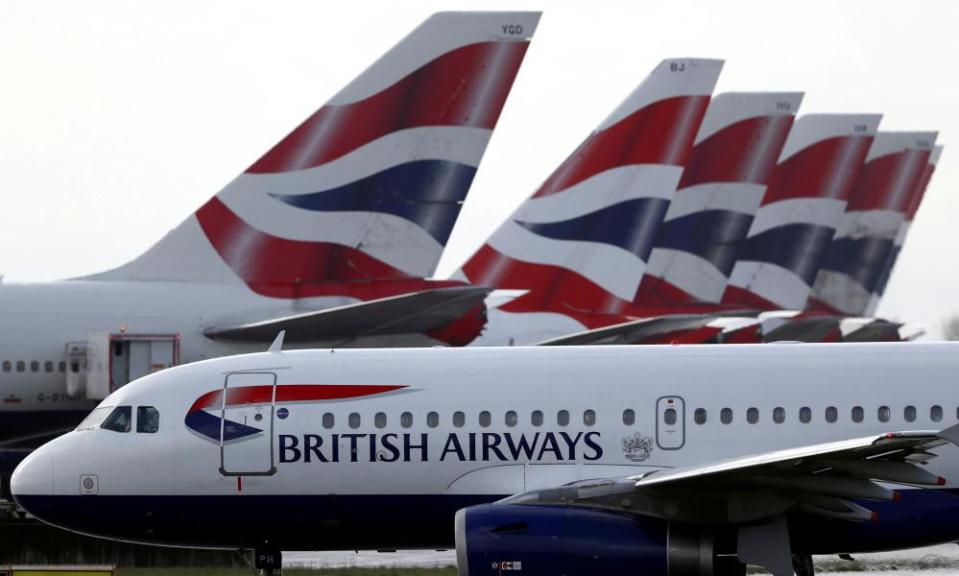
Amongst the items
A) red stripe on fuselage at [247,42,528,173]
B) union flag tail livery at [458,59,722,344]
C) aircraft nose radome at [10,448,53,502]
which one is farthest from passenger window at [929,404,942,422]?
union flag tail livery at [458,59,722,344]

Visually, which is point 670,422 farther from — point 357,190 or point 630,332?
point 630,332

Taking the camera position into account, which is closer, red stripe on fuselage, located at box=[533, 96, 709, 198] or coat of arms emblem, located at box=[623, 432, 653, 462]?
coat of arms emblem, located at box=[623, 432, 653, 462]

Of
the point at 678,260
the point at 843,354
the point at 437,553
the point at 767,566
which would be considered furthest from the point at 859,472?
the point at 678,260

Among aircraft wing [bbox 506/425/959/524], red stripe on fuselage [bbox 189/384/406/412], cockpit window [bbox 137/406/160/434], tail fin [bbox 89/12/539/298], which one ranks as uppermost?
tail fin [bbox 89/12/539/298]

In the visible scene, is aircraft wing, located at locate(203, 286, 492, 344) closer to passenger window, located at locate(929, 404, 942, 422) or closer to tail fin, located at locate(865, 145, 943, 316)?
passenger window, located at locate(929, 404, 942, 422)

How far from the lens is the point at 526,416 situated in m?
19.2

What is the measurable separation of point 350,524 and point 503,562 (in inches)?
99.2

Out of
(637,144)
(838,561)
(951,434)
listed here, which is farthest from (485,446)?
(637,144)

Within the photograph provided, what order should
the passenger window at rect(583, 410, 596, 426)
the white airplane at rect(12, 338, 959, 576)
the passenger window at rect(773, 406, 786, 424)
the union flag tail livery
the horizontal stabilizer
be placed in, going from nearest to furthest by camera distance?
the white airplane at rect(12, 338, 959, 576) < the passenger window at rect(773, 406, 786, 424) < the passenger window at rect(583, 410, 596, 426) < the horizontal stabilizer < the union flag tail livery

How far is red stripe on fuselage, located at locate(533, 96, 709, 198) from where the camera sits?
124ft

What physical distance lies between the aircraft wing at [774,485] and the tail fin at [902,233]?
145ft

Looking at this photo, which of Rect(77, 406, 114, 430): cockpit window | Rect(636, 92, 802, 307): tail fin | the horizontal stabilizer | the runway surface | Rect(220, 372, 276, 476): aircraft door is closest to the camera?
Rect(220, 372, 276, 476): aircraft door

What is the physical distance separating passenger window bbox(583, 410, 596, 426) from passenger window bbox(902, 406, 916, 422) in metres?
3.17

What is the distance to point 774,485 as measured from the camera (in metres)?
17.2
